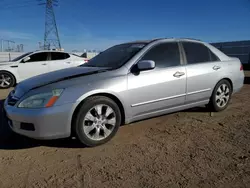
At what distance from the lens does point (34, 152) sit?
3.28 metres

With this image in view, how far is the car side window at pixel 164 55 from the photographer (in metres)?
4.05

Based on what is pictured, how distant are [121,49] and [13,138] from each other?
7.63 ft

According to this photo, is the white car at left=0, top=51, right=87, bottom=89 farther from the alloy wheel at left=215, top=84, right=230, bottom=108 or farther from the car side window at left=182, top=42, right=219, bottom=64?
the alloy wheel at left=215, top=84, right=230, bottom=108

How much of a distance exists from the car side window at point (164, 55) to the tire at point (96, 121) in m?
1.05

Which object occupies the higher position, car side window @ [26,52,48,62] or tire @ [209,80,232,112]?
car side window @ [26,52,48,62]

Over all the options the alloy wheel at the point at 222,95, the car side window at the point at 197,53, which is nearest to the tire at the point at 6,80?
the car side window at the point at 197,53

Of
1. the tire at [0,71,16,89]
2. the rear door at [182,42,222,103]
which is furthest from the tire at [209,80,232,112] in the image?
the tire at [0,71,16,89]

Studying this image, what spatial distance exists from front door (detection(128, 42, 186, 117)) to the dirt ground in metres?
0.43

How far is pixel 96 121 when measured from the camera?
3412 millimetres

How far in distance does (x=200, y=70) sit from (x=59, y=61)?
24.2ft

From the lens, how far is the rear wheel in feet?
30.7

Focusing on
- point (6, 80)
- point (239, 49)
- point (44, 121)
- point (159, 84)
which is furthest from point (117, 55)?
point (239, 49)

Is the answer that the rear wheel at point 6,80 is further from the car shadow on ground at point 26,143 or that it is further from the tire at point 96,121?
the tire at point 96,121

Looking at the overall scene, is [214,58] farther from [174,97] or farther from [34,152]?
[34,152]
